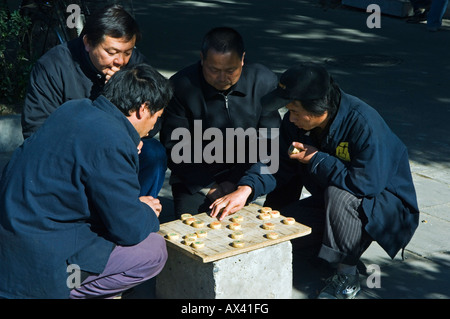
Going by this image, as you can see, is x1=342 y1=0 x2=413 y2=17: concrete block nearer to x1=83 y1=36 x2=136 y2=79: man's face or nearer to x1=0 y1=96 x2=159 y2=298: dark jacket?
x1=83 y1=36 x2=136 y2=79: man's face

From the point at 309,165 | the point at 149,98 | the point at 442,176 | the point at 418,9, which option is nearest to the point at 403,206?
the point at 309,165

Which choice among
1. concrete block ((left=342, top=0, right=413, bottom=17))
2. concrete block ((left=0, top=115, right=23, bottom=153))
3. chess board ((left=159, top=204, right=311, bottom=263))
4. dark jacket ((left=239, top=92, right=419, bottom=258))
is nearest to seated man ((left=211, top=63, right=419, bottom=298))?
dark jacket ((left=239, top=92, right=419, bottom=258))

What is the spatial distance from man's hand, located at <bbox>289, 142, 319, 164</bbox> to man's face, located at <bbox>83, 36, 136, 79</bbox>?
1182 millimetres

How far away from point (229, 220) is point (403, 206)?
3.23 feet

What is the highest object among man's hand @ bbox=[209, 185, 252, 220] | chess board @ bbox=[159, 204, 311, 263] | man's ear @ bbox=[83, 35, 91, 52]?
man's ear @ bbox=[83, 35, 91, 52]

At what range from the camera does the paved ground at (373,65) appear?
4297 millimetres

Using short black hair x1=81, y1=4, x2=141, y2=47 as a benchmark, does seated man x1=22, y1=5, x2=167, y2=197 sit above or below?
below

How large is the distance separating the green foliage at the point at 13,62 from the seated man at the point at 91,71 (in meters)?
2.51

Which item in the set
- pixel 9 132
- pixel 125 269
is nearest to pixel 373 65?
pixel 9 132

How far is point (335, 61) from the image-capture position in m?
9.46

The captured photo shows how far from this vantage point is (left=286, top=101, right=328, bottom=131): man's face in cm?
385

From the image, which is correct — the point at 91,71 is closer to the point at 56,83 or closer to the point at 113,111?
the point at 56,83

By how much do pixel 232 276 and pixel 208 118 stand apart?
1.32 meters
